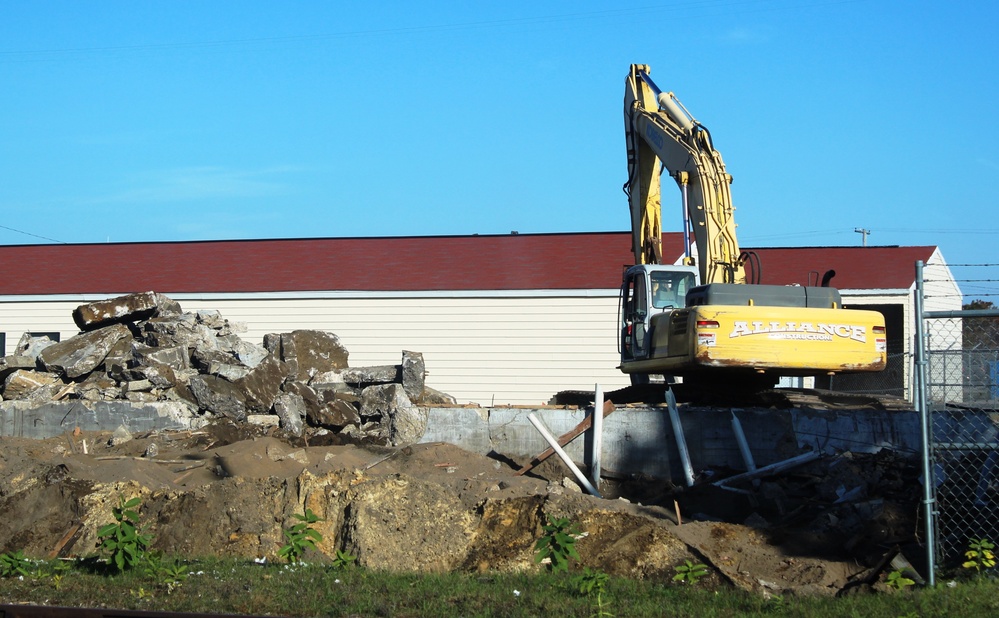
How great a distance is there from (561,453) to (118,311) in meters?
10.7

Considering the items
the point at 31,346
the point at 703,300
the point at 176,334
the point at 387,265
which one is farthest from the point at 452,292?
the point at 703,300

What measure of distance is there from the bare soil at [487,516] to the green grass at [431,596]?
1.91 feet

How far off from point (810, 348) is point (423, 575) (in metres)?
6.12

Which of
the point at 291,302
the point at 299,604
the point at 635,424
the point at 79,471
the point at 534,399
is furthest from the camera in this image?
the point at 291,302

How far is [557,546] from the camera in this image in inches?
329

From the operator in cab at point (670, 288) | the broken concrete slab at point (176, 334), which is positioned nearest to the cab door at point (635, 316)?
the operator in cab at point (670, 288)

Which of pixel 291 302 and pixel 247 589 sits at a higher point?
pixel 291 302

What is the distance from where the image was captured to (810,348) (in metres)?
12.2

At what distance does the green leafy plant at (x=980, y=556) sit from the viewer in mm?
7703

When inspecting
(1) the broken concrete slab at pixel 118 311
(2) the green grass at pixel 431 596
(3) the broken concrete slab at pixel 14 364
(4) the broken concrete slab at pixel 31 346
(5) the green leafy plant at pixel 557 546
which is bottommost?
(2) the green grass at pixel 431 596

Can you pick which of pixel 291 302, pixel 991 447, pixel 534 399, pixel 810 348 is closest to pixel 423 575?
pixel 991 447

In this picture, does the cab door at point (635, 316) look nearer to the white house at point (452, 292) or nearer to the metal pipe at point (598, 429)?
the metal pipe at point (598, 429)

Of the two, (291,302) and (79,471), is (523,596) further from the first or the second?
(291,302)

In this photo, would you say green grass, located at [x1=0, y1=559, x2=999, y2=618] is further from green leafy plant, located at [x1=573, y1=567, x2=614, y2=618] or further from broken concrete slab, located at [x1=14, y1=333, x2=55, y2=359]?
broken concrete slab, located at [x1=14, y1=333, x2=55, y2=359]
